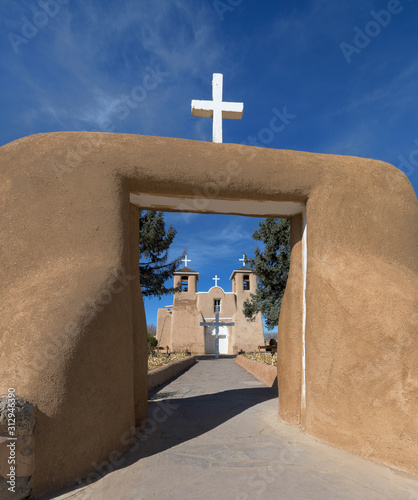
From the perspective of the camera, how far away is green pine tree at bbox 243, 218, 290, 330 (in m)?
14.0

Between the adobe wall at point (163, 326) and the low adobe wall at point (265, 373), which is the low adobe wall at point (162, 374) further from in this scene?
the adobe wall at point (163, 326)

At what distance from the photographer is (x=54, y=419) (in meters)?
2.67

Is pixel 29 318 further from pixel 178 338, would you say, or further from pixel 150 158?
pixel 178 338

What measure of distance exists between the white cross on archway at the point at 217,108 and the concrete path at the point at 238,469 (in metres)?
3.99

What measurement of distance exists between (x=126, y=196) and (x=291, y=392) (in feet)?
10.5

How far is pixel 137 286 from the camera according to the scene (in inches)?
171

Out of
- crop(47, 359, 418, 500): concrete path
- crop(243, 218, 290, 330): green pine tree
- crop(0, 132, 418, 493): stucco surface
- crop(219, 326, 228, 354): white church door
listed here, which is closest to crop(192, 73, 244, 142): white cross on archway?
crop(0, 132, 418, 493): stucco surface

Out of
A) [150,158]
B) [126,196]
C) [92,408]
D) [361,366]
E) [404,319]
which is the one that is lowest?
[92,408]

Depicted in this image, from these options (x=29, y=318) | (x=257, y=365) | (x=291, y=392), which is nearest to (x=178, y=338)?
(x=257, y=365)

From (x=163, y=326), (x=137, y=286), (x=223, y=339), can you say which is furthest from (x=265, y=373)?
(x=163, y=326)

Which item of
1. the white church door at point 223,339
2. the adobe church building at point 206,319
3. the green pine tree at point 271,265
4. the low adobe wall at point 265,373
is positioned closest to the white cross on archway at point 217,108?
the low adobe wall at point 265,373

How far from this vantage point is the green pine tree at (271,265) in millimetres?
14047

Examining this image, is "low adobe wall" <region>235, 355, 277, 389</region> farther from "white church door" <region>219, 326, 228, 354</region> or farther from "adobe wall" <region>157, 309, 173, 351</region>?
"adobe wall" <region>157, 309, 173, 351</region>

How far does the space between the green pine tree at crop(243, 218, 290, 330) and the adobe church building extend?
870 centimetres
